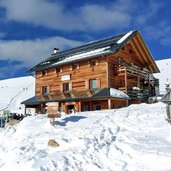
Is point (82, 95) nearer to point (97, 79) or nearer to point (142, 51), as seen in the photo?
point (97, 79)

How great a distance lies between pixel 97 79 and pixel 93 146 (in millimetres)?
19057

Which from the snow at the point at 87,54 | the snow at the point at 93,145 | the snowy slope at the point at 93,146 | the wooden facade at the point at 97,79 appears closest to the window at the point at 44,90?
the wooden facade at the point at 97,79

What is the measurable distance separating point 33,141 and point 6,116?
15.2 metres

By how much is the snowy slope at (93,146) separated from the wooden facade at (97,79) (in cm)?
1227

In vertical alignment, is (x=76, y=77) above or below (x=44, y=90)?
above

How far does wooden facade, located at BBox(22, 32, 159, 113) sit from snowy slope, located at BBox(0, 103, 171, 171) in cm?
1227

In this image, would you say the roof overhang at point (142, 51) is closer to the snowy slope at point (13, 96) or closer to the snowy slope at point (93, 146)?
the snowy slope at point (93, 146)

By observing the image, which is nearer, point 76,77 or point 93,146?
point 93,146

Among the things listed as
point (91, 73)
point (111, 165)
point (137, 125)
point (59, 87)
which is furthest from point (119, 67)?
point (111, 165)

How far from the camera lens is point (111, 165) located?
10891 mm

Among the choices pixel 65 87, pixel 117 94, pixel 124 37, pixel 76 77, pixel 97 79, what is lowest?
pixel 117 94

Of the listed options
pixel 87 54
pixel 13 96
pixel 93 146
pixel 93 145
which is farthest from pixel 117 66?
pixel 13 96

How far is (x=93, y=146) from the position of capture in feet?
41.3

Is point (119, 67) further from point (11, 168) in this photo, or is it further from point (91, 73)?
point (11, 168)
